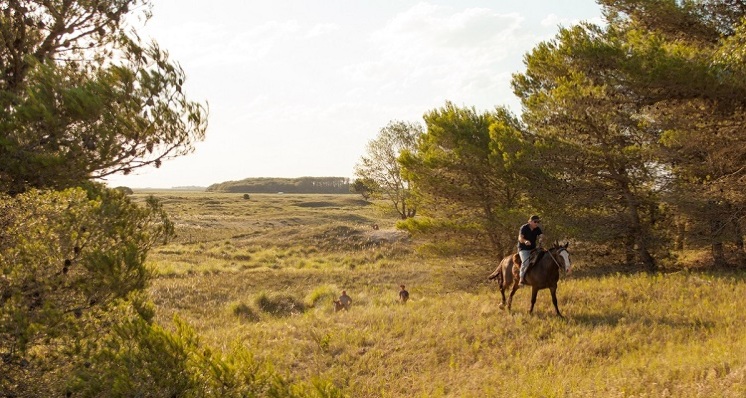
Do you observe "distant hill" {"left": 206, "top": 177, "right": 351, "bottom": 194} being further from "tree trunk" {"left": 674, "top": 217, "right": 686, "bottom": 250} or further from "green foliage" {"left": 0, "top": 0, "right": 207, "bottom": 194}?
"green foliage" {"left": 0, "top": 0, "right": 207, "bottom": 194}

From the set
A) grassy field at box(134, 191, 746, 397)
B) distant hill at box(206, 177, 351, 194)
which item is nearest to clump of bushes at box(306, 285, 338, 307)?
grassy field at box(134, 191, 746, 397)

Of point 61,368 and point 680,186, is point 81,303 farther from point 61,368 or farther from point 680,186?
point 680,186

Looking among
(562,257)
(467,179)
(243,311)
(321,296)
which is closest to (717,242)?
(562,257)

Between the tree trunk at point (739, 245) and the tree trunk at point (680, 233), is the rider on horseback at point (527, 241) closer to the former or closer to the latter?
the tree trunk at point (739, 245)

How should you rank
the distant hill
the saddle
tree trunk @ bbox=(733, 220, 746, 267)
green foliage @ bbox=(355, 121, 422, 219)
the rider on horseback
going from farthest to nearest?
the distant hill
green foliage @ bbox=(355, 121, 422, 219)
tree trunk @ bbox=(733, 220, 746, 267)
the rider on horseback
the saddle

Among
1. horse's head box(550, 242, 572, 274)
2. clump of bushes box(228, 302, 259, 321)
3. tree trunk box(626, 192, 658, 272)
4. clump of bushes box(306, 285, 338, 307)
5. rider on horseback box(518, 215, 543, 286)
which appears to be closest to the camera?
horse's head box(550, 242, 572, 274)

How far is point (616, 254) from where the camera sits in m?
19.4

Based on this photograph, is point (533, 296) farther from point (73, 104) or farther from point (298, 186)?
point (298, 186)

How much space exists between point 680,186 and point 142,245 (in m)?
16.8

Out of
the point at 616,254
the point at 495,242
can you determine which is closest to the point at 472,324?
the point at 495,242

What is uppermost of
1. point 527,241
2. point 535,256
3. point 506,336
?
point 527,241

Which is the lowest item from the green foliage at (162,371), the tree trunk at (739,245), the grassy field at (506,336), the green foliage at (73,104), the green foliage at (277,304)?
the green foliage at (277,304)

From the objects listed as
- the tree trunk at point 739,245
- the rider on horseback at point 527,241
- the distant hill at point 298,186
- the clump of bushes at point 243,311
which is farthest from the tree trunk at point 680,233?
the distant hill at point 298,186

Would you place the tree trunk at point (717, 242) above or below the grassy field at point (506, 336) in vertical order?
above
